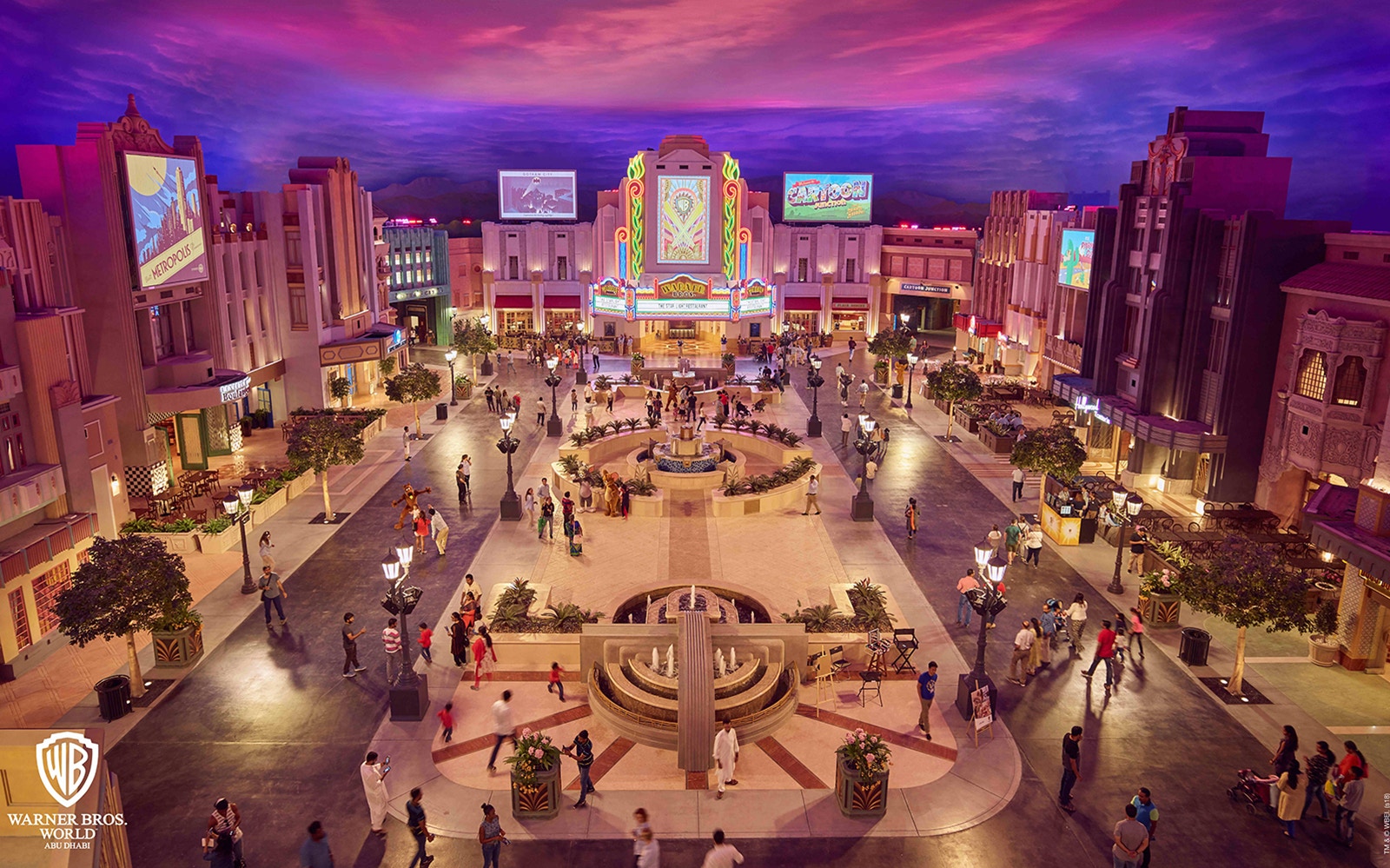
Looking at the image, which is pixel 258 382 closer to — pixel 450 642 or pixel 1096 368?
pixel 450 642

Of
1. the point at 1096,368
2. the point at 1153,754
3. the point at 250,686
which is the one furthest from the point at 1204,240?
the point at 250,686

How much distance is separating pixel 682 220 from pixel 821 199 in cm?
1631

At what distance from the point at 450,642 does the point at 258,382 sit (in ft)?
77.8

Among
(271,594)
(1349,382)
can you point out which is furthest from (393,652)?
(1349,382)

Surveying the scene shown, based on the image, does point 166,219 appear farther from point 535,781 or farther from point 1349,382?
point 1349,382

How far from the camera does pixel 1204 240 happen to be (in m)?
28.2

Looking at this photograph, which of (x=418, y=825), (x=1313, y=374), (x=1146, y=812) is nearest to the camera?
(x=1146, y=812)

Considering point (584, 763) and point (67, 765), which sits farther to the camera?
point (584, 763)

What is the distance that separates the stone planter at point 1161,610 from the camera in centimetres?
2036

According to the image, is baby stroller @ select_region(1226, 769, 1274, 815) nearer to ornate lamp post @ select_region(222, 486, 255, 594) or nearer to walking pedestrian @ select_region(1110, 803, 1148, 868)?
walking pedestrian @ select_region(1110, 803, 1148, 868)

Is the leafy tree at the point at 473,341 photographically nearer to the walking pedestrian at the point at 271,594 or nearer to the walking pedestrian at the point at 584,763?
the walking pedestrian at the point at 271,594

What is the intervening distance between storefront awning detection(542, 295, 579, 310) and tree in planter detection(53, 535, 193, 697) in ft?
166

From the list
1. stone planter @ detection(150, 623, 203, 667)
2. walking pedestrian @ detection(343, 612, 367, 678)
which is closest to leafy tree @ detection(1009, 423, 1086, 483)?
walking pedestrian @ detection(343, 612, 367, 678)

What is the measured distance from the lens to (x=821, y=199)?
234 feet
